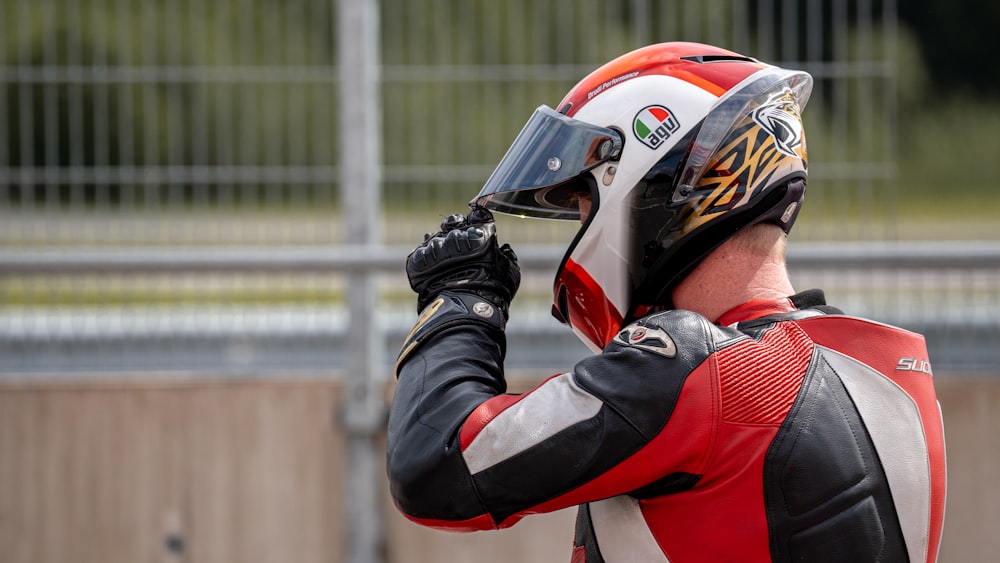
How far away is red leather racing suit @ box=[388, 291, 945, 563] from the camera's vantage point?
5.34 ft

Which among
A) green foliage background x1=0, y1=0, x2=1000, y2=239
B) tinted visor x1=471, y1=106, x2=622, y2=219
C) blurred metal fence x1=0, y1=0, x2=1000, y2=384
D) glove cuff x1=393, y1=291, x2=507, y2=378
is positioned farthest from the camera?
green foliage background x1=0, y1=0, x2=1000, y2=239

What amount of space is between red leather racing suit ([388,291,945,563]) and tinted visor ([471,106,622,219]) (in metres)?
0.38

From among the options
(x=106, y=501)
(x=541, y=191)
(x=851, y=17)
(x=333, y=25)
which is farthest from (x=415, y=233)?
(x=541, y=191)

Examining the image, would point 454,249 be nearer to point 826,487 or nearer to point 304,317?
point 826,487

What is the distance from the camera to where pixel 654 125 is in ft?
6.32

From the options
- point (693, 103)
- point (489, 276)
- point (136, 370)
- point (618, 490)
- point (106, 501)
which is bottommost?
point (106, 501)

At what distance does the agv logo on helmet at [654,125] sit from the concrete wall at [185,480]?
109 inches

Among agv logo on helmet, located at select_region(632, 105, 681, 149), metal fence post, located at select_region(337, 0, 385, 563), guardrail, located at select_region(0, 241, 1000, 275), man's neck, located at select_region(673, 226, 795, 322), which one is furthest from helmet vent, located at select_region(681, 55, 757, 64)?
metal fence post, located at select_region(337, 0, 385, 563)

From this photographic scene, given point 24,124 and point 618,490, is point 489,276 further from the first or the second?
point 24,124

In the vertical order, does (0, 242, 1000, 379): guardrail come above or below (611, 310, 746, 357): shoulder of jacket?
below

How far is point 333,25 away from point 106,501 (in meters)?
2.19

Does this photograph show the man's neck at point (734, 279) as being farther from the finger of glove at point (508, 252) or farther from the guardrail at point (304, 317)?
the guardrail at point (304, 317)

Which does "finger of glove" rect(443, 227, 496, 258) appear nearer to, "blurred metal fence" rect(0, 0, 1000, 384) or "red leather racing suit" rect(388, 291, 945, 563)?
"red leather racing suit" rect(388, 291, 945, 563)

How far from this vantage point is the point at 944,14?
596cm
